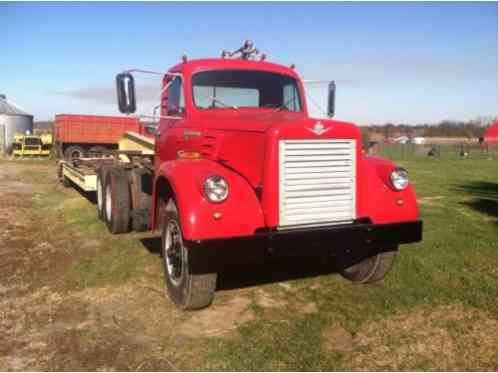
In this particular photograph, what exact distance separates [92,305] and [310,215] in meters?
2.19

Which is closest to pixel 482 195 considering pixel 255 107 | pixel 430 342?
pixel 255 107

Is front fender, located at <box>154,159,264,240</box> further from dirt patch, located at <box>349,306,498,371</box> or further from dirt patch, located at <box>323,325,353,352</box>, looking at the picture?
dirt patch, located at <box>349,306,498,371</box>

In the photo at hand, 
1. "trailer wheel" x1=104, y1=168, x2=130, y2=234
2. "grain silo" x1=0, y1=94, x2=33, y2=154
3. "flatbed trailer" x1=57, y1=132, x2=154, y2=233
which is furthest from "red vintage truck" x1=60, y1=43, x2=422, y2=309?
"grain silo" x1=0, y1=94, x2=33, y2=154

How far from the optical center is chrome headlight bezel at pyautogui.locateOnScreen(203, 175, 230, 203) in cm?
379

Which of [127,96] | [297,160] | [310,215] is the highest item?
[127,96]

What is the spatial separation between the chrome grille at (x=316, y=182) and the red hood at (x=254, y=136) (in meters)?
0.07

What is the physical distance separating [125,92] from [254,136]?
5.53ft

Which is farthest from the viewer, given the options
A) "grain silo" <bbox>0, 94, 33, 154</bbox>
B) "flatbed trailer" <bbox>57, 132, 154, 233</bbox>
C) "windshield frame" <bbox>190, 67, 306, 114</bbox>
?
"grain silo" <bbox>0, 94, 33, 154</bbox>

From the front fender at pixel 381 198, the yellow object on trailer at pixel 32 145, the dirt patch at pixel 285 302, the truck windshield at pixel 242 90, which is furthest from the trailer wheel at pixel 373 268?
the yellow object on trailer at pixel 32 145

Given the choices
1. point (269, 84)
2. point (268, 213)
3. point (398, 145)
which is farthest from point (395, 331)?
point (398, 145)

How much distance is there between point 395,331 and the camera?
374 centimetres

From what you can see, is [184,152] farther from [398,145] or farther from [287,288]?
[398,145]

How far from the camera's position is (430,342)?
3555 millimetres

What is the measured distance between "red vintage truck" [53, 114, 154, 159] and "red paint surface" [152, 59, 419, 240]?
17.7 m
